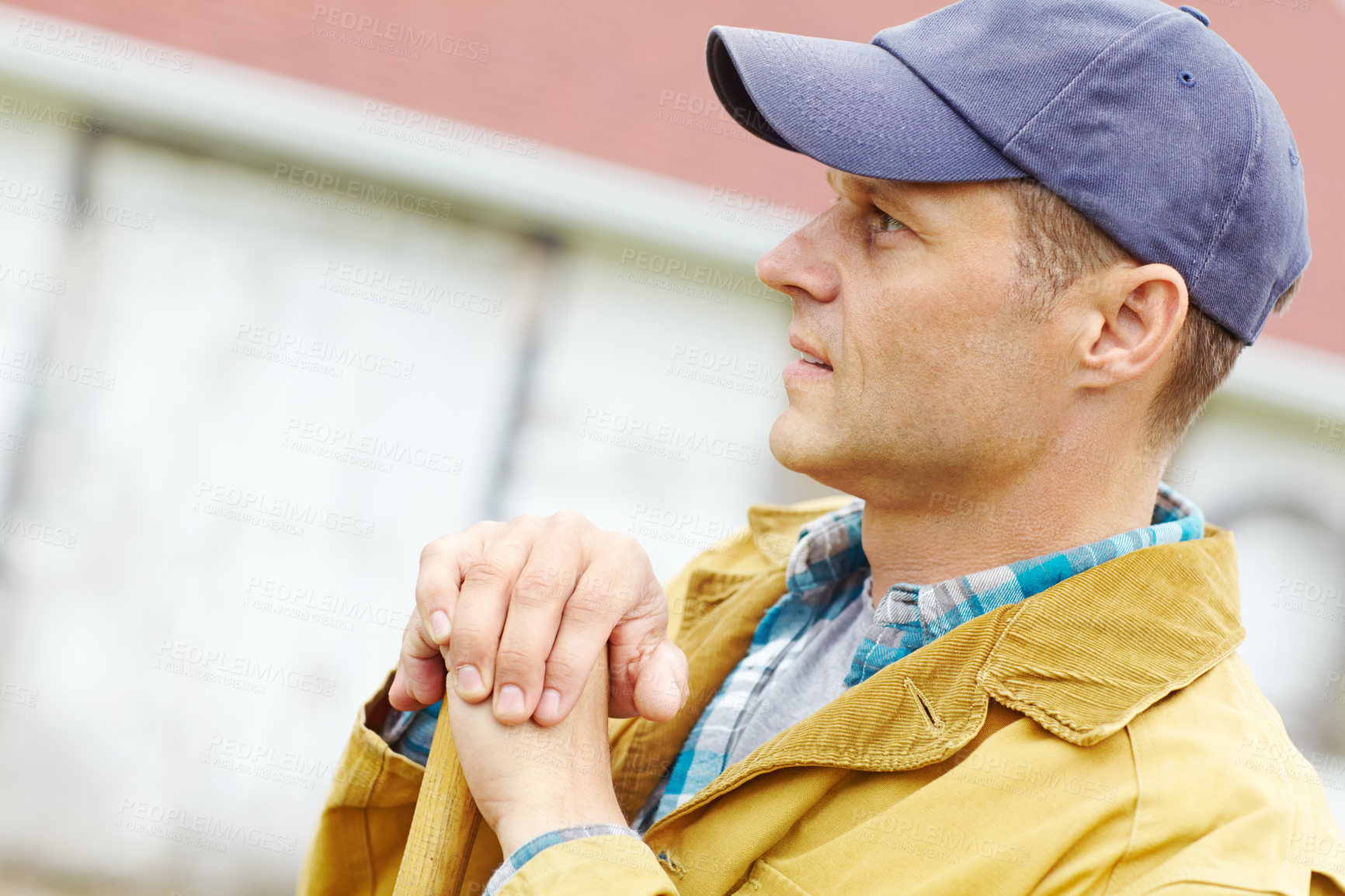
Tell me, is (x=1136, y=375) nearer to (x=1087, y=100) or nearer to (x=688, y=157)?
(x=1087, y=100)

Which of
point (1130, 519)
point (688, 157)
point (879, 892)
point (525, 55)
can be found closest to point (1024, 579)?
point (1130, 519)

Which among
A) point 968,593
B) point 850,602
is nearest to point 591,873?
point 968,593

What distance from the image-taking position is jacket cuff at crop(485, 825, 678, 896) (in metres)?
1.17

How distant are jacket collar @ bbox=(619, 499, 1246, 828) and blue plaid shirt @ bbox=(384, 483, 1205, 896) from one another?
0.10 meters

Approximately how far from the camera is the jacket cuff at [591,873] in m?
1.17

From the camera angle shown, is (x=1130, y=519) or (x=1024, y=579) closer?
(x=1024, y=579)

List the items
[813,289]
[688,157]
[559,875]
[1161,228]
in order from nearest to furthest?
[559,875] → [1161,228] → [813,289] → [688,157]

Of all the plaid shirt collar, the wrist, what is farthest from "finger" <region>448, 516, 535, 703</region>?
the plaid shirt collar

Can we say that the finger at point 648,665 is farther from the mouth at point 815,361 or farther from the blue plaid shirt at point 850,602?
the mouth at point 815,361

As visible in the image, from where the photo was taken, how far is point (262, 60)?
4.90 m

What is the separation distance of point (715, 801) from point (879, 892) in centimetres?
27

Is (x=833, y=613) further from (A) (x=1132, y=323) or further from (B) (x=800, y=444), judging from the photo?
(A) (x=1132, y=323)

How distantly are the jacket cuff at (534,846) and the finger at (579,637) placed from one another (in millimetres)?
132

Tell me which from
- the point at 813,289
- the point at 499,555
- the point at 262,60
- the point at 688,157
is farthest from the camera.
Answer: the point at 688,157
